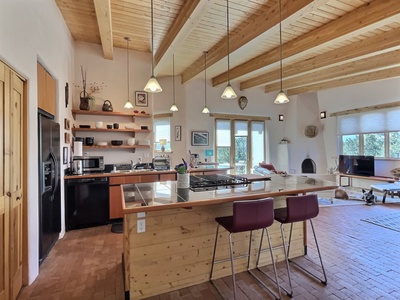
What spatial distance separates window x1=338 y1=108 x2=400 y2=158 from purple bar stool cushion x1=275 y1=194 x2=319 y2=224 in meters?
5.74

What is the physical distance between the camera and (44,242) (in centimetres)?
270

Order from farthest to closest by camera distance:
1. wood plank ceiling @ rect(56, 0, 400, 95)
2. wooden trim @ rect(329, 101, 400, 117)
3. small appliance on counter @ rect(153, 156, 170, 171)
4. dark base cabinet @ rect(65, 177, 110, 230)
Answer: wooden trim @ rect(329, 101, 400, 117) → small appliance on counter @ rect(153, 156, 170, 171) → dark base cabinet @ rect(65, 177, 110, 230) → wood plank ceiling @ rect(56, 0, 400, 95)

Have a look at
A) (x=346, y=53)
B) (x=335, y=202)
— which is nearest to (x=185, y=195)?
(x=346, y=53)

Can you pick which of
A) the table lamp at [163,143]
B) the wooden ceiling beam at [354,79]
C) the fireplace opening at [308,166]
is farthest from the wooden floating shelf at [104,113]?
the fireplace opening at [308,166]

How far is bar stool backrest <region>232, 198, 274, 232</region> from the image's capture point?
1926 mm

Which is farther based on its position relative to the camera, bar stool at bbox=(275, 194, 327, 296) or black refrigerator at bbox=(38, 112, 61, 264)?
black refrigerator at bbox=(38, 112, 61, 264)

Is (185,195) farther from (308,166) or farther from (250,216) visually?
(308,166)

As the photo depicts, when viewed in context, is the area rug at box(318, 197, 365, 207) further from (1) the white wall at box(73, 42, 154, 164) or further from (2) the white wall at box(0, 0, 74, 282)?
(2) the white wall at box(0, 0, 74, 282)

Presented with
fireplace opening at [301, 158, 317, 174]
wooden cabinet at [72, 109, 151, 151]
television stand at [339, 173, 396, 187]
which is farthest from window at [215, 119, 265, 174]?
wooden cabinet at [72, 109, 151, 151]

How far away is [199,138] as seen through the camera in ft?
21.7

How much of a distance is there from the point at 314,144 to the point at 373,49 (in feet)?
14.3

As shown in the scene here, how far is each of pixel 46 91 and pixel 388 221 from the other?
5890mm

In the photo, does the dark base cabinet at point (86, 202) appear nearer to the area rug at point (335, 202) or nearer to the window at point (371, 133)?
the area rug at point (335, 202)

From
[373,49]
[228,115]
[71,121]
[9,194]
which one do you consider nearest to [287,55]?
[373,49]
